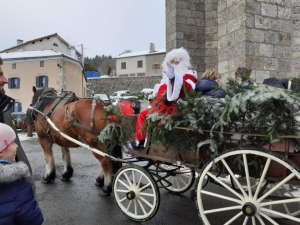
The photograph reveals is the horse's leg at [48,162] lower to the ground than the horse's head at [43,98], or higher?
lower

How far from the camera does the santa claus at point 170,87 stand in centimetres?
312

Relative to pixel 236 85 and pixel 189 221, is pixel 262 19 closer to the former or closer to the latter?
pixel 236 85

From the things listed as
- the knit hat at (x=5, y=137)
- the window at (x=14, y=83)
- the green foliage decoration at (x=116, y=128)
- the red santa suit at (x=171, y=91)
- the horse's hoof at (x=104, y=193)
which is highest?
the window at (x=14, y=83)

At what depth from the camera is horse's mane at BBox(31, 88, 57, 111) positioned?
5398mm

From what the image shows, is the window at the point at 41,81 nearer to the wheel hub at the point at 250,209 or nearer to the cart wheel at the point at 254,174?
the cart wheel at the point at 254,174

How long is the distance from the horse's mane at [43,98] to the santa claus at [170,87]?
2.29 metres

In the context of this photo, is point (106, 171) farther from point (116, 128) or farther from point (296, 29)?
point (296, 29)

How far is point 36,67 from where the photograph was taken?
85.6ft

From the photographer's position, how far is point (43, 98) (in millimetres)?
5516

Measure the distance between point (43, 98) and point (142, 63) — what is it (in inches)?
2058

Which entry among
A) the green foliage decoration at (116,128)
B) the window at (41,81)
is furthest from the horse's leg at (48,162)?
the window at (41,81)

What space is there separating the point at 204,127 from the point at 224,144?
25cm

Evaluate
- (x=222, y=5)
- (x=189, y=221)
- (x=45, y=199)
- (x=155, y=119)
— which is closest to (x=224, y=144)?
(x=155, y=119)

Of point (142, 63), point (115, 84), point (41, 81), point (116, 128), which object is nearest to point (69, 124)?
point (116, 128)
